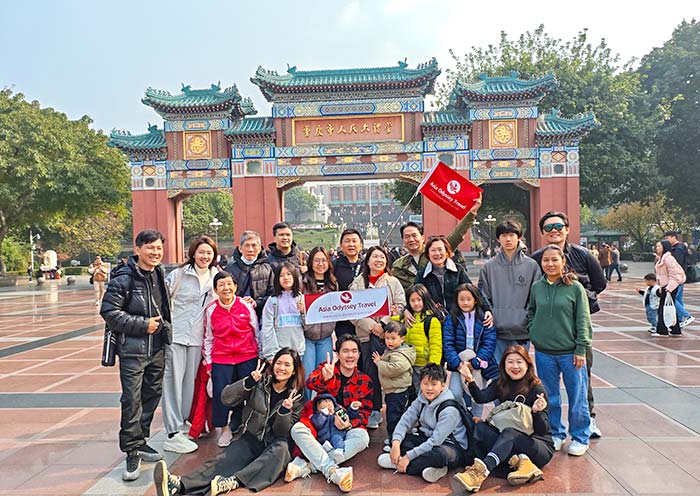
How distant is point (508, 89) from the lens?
18.3 metres

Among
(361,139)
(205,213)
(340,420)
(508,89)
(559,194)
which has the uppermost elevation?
(508,89)

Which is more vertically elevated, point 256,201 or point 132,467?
point 256,201

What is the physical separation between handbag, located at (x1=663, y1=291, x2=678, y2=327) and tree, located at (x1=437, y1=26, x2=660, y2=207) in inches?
554

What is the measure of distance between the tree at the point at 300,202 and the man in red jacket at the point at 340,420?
71958mm

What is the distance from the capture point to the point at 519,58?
23.2 meters

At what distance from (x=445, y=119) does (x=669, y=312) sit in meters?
12.0

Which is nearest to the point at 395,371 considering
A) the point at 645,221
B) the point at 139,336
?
the point at 139,336

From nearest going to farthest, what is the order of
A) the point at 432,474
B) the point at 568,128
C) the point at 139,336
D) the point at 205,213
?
the point at 432,474 < the point at 139,336 < the point at 568,128 < the point at 205,213

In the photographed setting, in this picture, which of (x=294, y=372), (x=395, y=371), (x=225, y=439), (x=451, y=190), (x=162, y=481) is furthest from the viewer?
(x=451, y=190)

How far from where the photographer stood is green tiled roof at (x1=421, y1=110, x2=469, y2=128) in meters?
18.3

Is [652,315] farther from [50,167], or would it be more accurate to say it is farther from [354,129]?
[50,167]

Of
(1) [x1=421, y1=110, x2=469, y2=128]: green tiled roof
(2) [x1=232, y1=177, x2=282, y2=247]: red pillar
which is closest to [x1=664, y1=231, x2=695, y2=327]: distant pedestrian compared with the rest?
(1) [x1=421, y1=110, x2=469, y2=128]: green tiled roof

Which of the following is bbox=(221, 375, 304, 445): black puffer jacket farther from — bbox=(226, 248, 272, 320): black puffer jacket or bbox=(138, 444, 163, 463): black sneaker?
bbox=(226, 248, 272, 320): black puffer jacket

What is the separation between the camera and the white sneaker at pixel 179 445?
396 cm
